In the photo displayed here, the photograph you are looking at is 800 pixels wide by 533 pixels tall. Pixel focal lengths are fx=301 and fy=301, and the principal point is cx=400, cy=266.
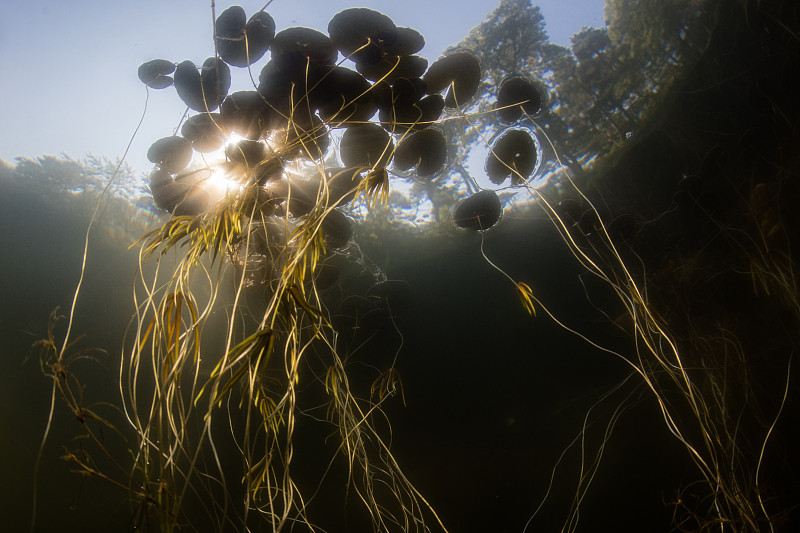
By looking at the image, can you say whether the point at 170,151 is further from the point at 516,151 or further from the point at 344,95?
the point at 516,151

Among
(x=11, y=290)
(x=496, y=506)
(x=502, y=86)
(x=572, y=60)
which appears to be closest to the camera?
(x=502, y=86)

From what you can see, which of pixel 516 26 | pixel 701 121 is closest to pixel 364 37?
pixel 701 121

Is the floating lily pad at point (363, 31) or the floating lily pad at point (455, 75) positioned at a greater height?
the floating lily pad at point (363, 31)

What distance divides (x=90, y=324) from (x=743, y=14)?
29.7 ft

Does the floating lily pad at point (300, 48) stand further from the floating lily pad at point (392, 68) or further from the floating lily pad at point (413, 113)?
the floating lily pad at point (413, 113)

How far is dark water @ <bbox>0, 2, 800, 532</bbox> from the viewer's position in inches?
120

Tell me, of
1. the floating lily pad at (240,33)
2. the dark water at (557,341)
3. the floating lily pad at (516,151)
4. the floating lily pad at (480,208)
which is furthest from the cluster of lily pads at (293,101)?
the dark water at (557,341)

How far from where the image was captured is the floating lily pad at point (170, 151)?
1.88 meters

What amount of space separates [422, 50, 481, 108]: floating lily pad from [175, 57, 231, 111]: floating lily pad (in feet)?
3.90

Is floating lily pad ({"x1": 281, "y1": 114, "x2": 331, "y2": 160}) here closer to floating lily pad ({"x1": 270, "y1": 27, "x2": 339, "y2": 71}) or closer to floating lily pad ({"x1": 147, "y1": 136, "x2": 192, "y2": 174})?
floating lily pad ({"x1": 270, "y1": 27, "x2": 339, "y2": 71})

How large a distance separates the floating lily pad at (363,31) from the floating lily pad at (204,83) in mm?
658

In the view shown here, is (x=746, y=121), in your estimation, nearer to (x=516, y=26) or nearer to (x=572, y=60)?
(x=572, y=60)

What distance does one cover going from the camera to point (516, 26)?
6.25m

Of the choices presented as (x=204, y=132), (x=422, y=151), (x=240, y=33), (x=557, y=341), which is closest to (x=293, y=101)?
(x=240, y=33)
